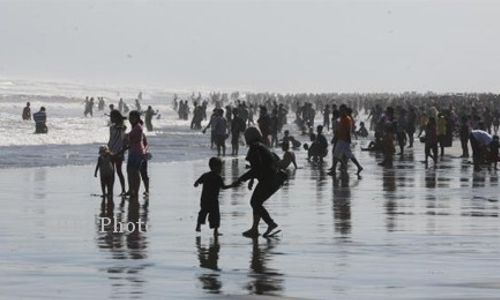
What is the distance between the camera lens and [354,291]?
1135 centimetres

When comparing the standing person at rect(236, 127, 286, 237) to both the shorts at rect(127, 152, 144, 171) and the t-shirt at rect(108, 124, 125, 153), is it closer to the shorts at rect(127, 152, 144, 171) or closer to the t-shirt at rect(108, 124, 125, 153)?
the shorts at rect(127, 152, 144, 171)

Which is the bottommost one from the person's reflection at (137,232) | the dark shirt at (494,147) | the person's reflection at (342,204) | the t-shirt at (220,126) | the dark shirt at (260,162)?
the person's reflection at (342,204)

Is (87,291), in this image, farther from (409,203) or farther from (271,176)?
(409,203)

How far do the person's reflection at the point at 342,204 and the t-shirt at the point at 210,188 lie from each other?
166cm

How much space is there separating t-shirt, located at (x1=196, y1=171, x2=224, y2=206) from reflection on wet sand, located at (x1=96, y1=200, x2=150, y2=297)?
890 mm

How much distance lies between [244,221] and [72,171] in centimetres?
1384

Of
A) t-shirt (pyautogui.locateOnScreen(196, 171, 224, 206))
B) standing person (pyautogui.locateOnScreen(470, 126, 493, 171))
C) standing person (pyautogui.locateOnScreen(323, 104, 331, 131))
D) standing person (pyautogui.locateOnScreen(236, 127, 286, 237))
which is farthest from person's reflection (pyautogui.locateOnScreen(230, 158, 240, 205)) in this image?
standing person (pyautogui.locateOnScreen(323, 104, 331, 131))

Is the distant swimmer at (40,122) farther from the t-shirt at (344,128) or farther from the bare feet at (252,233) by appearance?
the bare feet at (252,233)

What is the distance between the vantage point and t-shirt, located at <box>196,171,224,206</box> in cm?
1653

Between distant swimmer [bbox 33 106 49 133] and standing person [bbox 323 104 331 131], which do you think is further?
standing person [bbox 323 104 331 131]

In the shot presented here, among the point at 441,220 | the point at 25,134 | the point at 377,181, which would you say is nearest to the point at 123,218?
the point at 441,220

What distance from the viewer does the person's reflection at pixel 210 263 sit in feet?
38.2

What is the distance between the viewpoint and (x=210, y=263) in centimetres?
1347

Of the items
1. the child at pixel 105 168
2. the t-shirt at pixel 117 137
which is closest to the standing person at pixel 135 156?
the child at pixel 105 168
